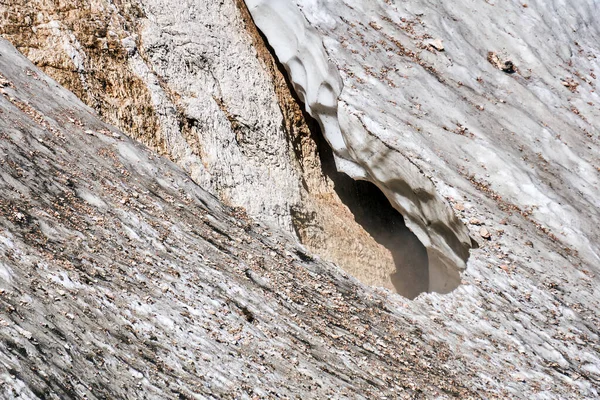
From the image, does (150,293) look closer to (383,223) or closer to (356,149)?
(356,149)

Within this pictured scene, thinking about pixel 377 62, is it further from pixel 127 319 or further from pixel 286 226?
pixel 127 319

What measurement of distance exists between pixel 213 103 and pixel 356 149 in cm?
181

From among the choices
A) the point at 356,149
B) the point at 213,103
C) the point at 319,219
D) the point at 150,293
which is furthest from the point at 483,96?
the point at 150,293

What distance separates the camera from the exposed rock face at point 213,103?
7.18m

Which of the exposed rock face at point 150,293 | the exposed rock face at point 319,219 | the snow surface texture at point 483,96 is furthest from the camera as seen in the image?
the snow surface texture at point 483,96

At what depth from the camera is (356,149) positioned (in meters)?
7.90

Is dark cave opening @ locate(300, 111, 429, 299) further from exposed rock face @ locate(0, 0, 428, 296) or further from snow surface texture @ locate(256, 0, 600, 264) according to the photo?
snow surface texture @ locate(256, 0, 600, 264)

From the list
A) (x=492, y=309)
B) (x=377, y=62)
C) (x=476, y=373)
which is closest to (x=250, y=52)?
(x=377, y=62)

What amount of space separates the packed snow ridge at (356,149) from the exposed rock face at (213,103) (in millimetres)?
353

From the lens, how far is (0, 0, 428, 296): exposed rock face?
718cm

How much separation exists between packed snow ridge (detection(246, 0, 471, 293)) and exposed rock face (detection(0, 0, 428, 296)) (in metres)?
0.35

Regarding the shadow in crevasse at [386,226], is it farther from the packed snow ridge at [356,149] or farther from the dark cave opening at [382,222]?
the packed snow ridge at [356,149]

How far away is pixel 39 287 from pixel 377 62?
5.66 m

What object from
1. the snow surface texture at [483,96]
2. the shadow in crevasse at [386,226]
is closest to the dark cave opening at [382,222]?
the shadow in crevasse at [386,226]
